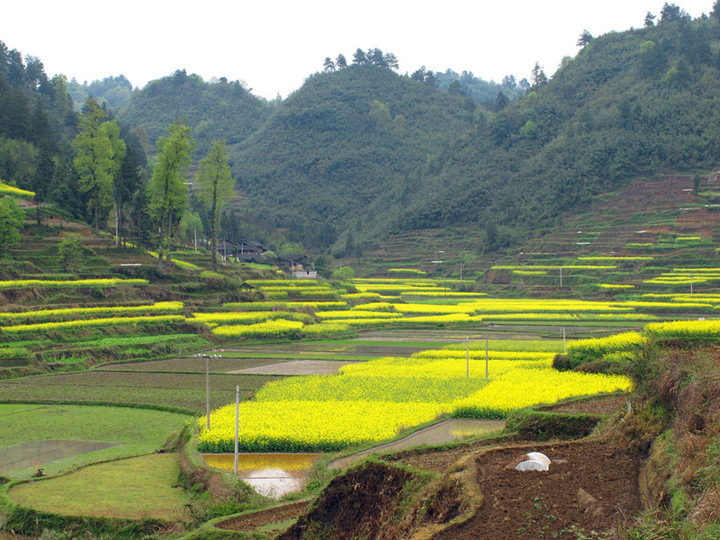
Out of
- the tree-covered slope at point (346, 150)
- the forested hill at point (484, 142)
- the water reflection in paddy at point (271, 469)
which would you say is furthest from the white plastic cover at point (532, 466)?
the tree-covered slope at point (346, 150)

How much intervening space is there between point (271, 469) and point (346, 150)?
124 metres

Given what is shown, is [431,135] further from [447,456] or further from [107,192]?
[447,456]

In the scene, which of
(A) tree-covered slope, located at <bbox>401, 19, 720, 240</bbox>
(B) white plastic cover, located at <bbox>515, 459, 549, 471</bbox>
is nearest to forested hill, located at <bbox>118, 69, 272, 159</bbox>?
(A) tree-covered slope, located at <bbox>401, 19, 720, 240</bbox>

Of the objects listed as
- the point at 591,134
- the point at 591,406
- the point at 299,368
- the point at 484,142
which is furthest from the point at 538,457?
the point at 484,142

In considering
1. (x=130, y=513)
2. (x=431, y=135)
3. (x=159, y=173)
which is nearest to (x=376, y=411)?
(x=130, y=513)

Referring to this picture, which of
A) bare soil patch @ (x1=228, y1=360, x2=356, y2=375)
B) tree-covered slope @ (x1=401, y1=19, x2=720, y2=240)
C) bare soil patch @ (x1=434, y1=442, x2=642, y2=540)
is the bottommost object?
bare soil patch @ (x1=228, y1=360, x2=356, y2=375)

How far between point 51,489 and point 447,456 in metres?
8.41

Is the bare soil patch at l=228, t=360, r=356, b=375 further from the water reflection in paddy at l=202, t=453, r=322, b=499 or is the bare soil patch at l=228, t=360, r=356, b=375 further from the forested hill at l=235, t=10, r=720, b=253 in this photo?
the forested hill at l=235, t=10, r=720, b=253

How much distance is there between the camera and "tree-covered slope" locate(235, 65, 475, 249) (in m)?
122

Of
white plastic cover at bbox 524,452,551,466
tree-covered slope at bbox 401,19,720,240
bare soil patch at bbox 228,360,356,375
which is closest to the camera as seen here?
white plastic cover at bbox 524,452,551,466

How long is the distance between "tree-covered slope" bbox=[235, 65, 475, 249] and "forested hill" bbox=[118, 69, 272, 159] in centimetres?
1234

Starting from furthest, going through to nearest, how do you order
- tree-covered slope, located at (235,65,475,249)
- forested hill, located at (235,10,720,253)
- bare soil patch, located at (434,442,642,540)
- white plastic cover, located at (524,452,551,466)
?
tree-covered slope, located at (235,65,475,249), forested hill, located at (235,10,720,253), white plastic cover, located at (524,452,551,466), bare soil patch, located at (434,442,642,540)

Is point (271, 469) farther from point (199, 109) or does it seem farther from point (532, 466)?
point (199, 109)

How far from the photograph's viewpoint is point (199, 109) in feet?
535
